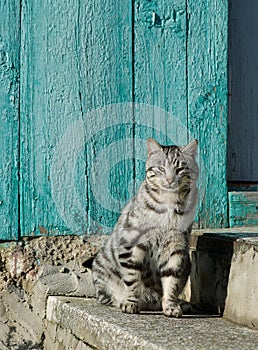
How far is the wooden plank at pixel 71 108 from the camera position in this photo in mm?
4023

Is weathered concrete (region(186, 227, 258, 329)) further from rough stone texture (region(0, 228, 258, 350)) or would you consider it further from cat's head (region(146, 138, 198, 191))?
cat's head (region(146, 138, 198, 191))

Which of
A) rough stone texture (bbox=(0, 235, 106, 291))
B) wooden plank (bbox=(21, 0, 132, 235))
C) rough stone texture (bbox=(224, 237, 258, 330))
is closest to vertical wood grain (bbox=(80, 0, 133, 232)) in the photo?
wooden plank (bbox=(21, 0, 132, 235))

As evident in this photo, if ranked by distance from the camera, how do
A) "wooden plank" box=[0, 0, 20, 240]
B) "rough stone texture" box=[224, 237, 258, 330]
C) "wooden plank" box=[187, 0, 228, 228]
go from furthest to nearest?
1. "wooden plank" box=[187, 0, 228, 228]
2. "wooden plank" box=[0, 0, 20, 240]
3. "rough stone texture" box=[224, 237, 258, 330]

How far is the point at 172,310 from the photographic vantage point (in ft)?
11.2

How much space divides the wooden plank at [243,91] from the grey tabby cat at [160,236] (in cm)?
108

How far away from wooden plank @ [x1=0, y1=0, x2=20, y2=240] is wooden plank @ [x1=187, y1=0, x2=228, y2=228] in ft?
3.40

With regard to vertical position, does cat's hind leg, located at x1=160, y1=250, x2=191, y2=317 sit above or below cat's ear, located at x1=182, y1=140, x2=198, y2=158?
below

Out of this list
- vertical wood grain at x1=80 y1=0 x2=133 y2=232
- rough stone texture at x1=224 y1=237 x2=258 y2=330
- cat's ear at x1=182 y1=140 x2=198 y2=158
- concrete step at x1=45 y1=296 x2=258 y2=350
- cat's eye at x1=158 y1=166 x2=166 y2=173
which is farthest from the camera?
vertical wood grain at x1=80 y1=0 x2=133 y2=232

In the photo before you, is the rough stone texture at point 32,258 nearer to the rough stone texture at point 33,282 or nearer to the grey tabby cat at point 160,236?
the rough stone texture at point 33,282

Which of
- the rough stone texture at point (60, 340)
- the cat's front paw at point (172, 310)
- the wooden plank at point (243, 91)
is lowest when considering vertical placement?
the rough stone texture at point (60, 340)

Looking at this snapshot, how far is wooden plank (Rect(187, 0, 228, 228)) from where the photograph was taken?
14.1 ft

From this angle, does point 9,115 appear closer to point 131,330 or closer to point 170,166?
point 170,166

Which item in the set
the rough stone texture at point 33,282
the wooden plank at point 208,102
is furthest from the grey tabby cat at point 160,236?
the wooden plank at point 208,102

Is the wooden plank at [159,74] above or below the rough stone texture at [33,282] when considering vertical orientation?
above
